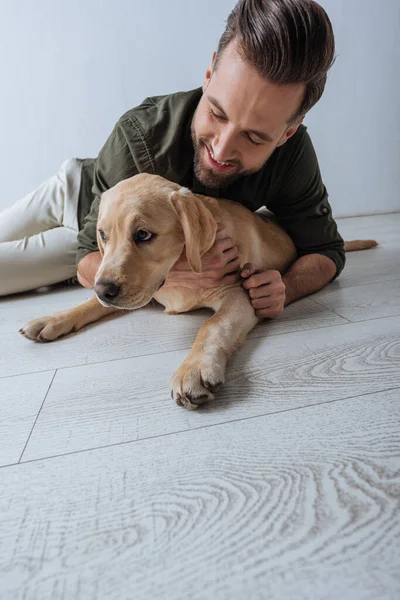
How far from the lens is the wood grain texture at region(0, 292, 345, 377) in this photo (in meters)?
1.35

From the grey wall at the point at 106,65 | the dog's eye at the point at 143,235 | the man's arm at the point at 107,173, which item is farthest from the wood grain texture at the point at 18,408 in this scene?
the grey wall at the point at 106,65

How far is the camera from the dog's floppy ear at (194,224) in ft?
4.34

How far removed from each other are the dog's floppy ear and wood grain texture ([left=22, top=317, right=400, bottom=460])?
32 centimetres

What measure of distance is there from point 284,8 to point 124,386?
51.2 inches

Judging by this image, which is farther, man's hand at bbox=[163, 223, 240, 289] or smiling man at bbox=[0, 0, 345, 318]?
man's hand at bbox=[163, 223, 240, 289]

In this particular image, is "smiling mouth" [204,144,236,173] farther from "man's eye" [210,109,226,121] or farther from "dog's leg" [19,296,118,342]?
"dog's leg" [19,296,118,342]

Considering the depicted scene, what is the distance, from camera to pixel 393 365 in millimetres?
1141

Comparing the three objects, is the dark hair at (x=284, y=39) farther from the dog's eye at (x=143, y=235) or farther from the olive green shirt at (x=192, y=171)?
the dog's eye at (x=143, y=235)

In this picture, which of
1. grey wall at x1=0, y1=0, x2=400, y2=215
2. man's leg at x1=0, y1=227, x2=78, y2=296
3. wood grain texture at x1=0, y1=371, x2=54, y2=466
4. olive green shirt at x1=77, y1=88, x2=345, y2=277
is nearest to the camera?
wood grain texture at x1=0, y1=371, x2=54, y2=466

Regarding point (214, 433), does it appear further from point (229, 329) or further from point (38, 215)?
point (38, 215)

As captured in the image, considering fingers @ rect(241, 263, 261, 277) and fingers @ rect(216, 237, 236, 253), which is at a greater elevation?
fingers @ rect(216, 237, 236, 253)

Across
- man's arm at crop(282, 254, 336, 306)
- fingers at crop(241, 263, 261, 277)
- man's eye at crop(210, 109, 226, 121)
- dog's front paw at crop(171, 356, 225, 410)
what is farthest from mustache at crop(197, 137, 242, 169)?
dog's front paw at crop(171, 356, 225, 410)

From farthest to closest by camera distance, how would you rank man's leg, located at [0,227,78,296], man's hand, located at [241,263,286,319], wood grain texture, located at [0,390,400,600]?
man's leg, located at [0,227,78,296] → man's hand, located at [241,263,286,319] → wood grain texture, located at [0,390,400,600]

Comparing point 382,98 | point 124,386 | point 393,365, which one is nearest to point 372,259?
point 393,365
